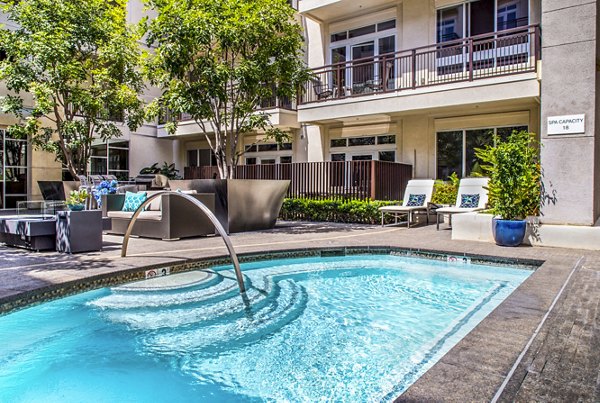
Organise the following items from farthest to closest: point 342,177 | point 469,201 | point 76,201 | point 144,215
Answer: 1. point 342,177
2. point 469,201
3. point 144,215
4. point 76,201

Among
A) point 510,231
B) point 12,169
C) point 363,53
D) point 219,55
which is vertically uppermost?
point 363,53

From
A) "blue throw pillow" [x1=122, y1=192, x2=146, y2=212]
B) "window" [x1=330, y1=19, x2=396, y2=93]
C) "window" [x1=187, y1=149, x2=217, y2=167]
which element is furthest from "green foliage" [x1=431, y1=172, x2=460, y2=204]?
"window" [x1=187, y1=149, x2=217, y2=167]

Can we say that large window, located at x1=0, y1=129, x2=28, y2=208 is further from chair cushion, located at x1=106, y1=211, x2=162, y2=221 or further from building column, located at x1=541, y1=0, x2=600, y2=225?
building column, located at x1=541, y1=0, x2=600, y2=225

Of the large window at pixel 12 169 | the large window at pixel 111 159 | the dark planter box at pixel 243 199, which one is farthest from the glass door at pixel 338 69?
the large window at pixel 12 169

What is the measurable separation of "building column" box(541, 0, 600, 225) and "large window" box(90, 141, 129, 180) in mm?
16602

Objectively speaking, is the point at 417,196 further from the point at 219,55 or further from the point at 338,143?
the point at 219,55

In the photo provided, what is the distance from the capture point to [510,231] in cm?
741

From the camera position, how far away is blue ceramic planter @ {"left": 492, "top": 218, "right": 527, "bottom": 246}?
7398mm

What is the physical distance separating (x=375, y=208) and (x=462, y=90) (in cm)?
396

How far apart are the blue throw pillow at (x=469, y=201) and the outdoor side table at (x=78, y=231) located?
8020 mm

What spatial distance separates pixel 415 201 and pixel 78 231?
8.26 meters

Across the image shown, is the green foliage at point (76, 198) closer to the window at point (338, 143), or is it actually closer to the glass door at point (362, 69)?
the glass door at point (362, 69)

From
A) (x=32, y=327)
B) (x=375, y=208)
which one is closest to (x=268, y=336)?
(x=32, y=327)

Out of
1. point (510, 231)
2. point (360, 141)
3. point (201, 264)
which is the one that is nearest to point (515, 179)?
point (510, 231)
